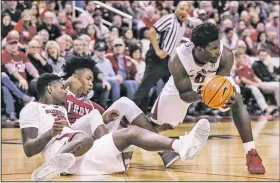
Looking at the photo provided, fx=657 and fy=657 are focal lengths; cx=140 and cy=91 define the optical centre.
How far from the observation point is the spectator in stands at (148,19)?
12051 millimetres

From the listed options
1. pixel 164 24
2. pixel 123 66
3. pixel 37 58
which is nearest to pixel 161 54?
pixel 164 24

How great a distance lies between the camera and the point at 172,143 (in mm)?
4453

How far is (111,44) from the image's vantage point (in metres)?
10.1

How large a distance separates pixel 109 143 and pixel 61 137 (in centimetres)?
43

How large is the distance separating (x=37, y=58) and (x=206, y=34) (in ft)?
12.6

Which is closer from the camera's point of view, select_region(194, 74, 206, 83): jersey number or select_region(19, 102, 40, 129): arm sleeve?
select_region(19, 102, 40, 129): arm sleeve

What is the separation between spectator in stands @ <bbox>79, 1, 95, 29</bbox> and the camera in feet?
36.5

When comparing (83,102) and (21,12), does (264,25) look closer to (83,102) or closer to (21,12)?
(21,12)

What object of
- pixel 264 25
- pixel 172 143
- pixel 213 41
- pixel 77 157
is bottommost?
pixel 264 25

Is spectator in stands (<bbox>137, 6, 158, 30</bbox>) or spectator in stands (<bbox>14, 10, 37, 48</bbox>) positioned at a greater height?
spectator in stands (<bbox>14, 10, 37, 48</bbox>)

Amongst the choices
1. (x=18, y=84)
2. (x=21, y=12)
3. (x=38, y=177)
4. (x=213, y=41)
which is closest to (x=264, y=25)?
(x=21, y=12)

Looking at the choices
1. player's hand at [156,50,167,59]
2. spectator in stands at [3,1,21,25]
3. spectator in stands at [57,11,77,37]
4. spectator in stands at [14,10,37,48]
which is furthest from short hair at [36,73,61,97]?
spectator in stands at [3,1,21,25]

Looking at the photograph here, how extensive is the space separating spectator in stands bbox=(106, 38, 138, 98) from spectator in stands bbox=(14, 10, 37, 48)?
47.4 inches

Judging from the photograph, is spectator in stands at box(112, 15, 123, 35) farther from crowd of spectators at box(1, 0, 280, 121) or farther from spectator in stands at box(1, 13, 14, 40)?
spectator in stands at box(1, 13, 14, 40)
